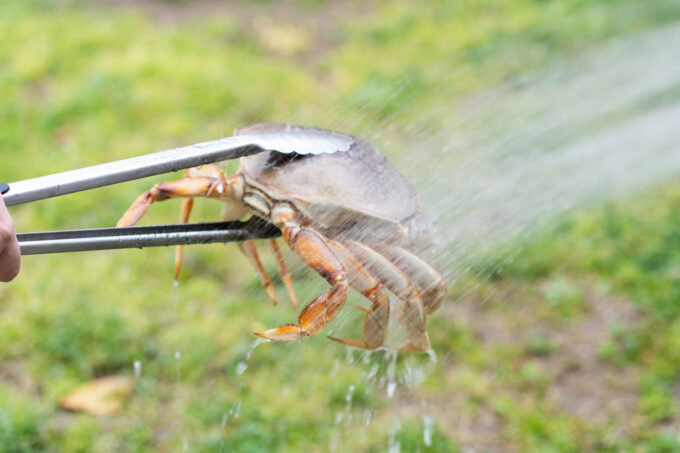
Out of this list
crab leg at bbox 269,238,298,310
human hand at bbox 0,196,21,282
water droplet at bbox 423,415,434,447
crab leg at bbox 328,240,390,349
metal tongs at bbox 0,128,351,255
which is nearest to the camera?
human hand at bbox 0,196,21,282

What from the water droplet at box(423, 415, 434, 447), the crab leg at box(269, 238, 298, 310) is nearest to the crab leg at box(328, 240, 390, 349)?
the crab leg at box(269, 238, 298, 310)

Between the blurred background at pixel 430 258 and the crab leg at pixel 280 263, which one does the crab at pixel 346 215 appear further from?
the crab leg at pixel 280 263

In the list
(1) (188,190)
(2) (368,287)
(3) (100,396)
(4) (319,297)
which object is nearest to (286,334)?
(4) (319,297)

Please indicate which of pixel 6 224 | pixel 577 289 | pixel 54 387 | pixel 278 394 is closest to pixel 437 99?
pixel 577 289

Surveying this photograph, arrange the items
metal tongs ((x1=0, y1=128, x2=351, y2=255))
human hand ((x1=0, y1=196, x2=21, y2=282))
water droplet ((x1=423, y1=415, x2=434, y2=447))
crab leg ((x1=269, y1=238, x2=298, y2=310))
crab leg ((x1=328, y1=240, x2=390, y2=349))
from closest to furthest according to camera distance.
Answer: human hand ((x1=0, y1=196, x2=21, y2=282)) → metal tongs ((x1=0, y1=128, x2=351, y2=255)) → crab leg ((x1=328, y1=240, x2=390, y2=349)) → crab leg ((x1=269, y1=238, x2=298, y2=310)) → water droplet ((x1=423, y1=415, x2=434, y2=447))

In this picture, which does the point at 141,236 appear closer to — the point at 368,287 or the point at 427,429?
the point at 368,287

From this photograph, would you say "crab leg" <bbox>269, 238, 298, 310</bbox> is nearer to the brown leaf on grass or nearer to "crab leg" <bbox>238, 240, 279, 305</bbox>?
"crab leg" <bbox>238, 240, 279, 305</bbox>

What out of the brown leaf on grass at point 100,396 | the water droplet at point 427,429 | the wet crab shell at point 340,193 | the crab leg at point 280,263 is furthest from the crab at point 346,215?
the brown leaf on grass at point 100,396

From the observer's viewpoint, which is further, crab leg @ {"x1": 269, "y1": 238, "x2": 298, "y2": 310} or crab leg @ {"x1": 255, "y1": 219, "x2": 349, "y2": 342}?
crab leg @ {"x1": 269, "y1": 238, "x2": 298, "y2": 310}
